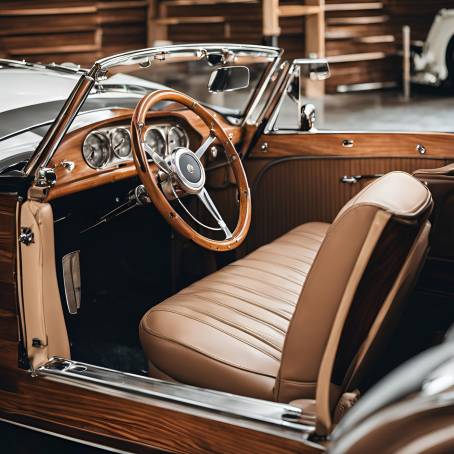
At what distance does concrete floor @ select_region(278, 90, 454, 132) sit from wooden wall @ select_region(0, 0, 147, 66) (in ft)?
8.19

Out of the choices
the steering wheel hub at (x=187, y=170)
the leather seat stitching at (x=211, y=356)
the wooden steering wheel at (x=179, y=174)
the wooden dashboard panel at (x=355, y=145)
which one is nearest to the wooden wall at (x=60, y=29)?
the wooden dashboard panel at (x=355, y=145)

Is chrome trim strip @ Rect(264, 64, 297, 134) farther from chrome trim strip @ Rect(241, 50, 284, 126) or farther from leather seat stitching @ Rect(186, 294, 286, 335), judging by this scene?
leather seat stitching @ Rect(186, 294, 286, 335)

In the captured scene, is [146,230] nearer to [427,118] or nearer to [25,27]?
[427,118]

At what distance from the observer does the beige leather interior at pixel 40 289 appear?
1.71 metres

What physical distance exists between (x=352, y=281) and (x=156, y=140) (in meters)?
1.28

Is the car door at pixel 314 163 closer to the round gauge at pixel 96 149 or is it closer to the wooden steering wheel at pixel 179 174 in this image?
the wooden steering wheel at pixel 179 174

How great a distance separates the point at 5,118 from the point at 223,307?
2.98 feet

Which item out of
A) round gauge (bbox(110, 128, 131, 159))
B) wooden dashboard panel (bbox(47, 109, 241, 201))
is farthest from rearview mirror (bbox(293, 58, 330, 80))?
round gauge (bbox(110, 128, 131, 159))

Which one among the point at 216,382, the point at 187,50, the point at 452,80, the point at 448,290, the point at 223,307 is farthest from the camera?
the point at 452,80

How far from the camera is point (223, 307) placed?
6.03 ft

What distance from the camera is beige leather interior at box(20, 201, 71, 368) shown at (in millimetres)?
1707

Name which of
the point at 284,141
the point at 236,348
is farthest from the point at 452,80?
the point at 236,348

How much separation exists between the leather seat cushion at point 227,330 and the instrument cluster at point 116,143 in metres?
0.46

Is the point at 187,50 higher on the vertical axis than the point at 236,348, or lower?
higher
